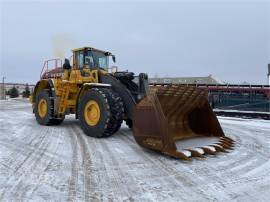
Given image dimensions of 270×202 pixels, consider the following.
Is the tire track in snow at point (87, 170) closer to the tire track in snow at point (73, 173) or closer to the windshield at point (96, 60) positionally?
the tire track in snow at point (73, 173)

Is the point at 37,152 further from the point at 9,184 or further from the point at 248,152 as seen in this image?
the point at 248,152

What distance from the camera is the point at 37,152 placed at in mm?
5391

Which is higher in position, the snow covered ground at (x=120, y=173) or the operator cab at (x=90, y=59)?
the operator cab at (x=90, y=59)

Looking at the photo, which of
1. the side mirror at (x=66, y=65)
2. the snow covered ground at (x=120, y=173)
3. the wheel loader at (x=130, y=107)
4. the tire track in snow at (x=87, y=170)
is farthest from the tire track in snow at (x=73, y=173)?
the side mirror at (x=66, y=65)

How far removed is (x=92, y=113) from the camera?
715 centimetres

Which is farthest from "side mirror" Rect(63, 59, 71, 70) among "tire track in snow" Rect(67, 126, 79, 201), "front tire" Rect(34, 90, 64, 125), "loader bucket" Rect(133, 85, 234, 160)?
"loader bucket" Rect(133, 85, 234, 160)

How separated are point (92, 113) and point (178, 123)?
6.42 ft

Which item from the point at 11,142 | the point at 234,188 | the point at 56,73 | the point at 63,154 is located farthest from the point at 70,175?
the point at 56,73

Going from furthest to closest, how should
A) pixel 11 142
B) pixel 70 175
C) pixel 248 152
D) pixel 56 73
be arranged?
pixel 56 73 → pixel 11 142 → pixel 248 152 → pixel 70 175

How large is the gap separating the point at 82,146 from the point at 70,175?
1908mm

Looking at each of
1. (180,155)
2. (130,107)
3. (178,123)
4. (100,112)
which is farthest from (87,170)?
(178,123)

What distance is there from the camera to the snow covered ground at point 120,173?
11.4 ft

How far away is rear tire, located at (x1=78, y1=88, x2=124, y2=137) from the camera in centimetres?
661

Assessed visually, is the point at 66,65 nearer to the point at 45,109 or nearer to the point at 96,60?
the point at 96,60
